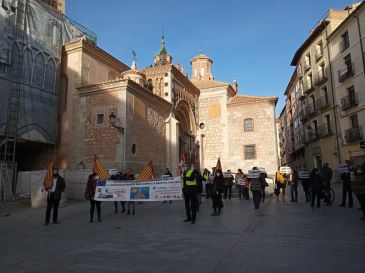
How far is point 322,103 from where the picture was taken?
28000 mm

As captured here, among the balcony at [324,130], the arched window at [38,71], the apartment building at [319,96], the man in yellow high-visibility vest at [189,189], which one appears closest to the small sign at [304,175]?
the man in yellow high-visibility vest at [189,189]

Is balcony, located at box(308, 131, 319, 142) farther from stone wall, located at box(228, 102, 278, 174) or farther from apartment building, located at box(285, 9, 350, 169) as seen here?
stone wall, located at box(228, 102, 278, 174)

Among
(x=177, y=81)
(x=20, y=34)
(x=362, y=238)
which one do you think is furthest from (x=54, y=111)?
(x=362, y=238)

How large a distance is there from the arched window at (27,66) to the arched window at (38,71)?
0.33 metres

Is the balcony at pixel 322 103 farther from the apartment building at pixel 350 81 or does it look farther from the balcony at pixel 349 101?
the balcony at pixel 349 101

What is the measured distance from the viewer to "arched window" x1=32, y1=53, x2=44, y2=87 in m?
19.2

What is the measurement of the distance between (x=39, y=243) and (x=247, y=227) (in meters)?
4.59

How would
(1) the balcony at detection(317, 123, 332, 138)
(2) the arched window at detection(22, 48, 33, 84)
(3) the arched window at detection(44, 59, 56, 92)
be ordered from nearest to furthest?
(2) the arched window at detection(22, 48, 33, 84), (3) the arched window at detection(44, 59, 56, 92), (1) the balcony at detection(317, 123, 332, 138)

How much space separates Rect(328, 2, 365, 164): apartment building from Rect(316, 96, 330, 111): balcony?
128 centimetres

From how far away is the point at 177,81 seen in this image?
28.6 m

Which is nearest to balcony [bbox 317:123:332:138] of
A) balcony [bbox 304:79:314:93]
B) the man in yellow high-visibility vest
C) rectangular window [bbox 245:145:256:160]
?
balcony [bbox 304:79:314:93]

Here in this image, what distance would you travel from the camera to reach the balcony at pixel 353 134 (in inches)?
881

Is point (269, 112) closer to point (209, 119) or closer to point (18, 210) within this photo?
point (209, 119)

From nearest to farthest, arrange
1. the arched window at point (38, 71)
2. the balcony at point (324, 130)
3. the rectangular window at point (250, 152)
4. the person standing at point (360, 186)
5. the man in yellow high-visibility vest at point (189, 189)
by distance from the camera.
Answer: the person standing at point (360, 186) → the man in yellow high-visibility vest at point (189, 189) → the arched window at point (38, 71) → the balcony at point (324, 130) → the rectangular window at point (250, 152)
